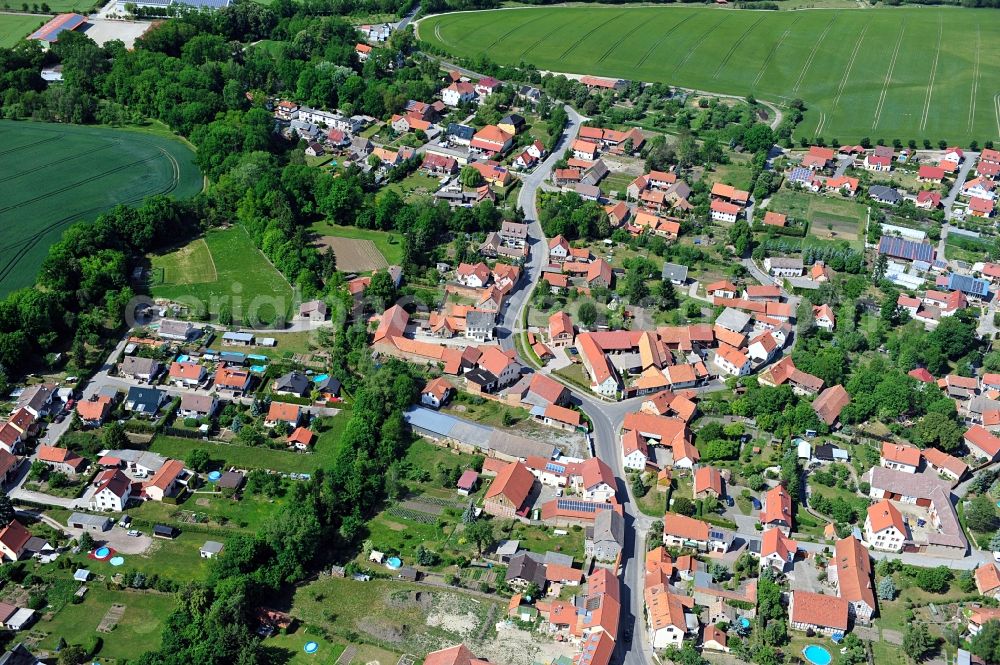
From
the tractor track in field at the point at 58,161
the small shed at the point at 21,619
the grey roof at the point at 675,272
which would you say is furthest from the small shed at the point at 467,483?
the tractor track in field at the point at 58,161

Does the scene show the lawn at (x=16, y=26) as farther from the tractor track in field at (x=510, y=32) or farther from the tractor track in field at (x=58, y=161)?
the tractor track in field at (x=510, y=32)

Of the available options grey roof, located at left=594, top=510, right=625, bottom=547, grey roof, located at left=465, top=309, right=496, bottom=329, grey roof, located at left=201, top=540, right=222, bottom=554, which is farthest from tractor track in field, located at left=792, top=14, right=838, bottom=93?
grey roof, located at left=201, top=540, right=222, bottom=554

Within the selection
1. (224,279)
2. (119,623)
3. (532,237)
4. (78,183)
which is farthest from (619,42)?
(119,623)

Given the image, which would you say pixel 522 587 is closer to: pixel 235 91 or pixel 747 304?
pixel 747 304

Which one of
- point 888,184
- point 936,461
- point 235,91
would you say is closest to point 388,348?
point 936,461

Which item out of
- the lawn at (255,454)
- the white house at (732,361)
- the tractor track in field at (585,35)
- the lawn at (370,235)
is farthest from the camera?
the tractor track in field at (585,35)
